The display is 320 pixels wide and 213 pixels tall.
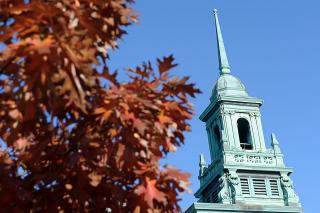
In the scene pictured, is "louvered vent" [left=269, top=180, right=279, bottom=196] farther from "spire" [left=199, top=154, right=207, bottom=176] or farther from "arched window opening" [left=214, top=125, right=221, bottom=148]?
"spire" [left=199, top=154, right=207, bottom=176]

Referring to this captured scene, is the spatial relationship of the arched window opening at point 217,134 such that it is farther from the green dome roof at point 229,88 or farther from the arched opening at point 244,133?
the green dome roof at point 229,88

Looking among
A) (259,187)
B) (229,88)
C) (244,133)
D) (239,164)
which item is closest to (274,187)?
(259,187)

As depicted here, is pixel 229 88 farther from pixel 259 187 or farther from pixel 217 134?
pixel 259 187

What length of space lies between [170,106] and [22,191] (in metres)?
1.78

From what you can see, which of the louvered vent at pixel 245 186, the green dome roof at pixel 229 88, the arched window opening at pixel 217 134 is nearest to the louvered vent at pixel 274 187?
the louvered vent at pixel 245 186

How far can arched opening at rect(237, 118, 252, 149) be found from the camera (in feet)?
179

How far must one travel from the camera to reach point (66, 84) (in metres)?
5.33

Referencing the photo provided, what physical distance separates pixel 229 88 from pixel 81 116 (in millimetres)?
51454

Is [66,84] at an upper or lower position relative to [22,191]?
upper

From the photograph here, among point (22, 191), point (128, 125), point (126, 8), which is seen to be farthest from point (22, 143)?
point (126, 8)

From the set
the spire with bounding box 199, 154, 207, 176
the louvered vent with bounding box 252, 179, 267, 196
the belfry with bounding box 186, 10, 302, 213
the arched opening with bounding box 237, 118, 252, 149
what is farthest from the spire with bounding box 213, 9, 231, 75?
the louvered vent with bounding box 252, 179, 267, 196

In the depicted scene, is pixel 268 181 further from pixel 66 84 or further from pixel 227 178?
pixel 66 84

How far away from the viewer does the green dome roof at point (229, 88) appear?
5612 centimetres

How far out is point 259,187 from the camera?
52250 mm
